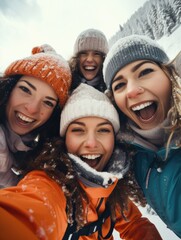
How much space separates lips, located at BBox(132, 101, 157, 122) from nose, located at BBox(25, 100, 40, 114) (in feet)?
3.92

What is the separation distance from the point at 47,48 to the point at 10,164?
1.91 metres

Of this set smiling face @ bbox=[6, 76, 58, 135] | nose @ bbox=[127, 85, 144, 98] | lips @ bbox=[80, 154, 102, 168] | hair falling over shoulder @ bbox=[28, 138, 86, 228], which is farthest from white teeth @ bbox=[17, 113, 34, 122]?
nose @ bbox=[127, 85, 144, 98]

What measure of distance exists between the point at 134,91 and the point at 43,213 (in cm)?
149

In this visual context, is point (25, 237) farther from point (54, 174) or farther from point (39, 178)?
point (54, 174)

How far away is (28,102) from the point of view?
274cm

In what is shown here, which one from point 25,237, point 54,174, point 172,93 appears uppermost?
point 172,93

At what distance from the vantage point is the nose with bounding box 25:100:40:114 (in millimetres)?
2711

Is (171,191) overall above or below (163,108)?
below

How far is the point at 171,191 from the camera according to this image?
2039 mm

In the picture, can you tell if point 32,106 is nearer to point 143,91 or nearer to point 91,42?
point 143,91

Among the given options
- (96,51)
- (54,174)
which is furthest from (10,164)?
(96,51)

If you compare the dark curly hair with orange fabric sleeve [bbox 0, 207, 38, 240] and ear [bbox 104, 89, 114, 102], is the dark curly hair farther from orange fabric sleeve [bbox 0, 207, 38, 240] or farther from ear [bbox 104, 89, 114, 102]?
orange fabric sleeve [bbox 0, 207, 38, 240]

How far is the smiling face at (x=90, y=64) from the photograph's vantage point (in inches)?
170

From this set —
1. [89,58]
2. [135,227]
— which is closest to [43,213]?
[135,227]
